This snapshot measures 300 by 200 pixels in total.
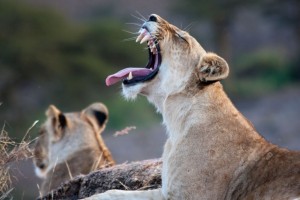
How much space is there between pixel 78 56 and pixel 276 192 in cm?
1900

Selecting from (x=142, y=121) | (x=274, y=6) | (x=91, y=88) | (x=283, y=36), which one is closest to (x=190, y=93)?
(x=91, y=88)

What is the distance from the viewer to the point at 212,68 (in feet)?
20.0

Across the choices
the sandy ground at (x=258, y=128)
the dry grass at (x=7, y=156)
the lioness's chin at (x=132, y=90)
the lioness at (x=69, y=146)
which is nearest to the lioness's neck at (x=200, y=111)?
the lioness's chin at (x=132, y=90)

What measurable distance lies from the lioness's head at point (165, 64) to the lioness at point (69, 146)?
1.55 metres

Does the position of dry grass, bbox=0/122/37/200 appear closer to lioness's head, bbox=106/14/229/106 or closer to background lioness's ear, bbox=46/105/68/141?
lioness's head, bbox=106/14/229/106

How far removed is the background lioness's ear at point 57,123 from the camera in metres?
8.54

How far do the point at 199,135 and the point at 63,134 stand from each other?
2.71 m

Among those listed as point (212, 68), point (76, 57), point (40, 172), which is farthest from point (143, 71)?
point (76, 57)

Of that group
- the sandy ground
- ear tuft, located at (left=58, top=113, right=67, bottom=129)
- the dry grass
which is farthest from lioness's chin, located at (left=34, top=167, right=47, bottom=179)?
the sandy ground

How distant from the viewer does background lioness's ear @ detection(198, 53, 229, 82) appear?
606 cm

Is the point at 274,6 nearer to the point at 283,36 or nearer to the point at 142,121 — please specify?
the point at 142,121

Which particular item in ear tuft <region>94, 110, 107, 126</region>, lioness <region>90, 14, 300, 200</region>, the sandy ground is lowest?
the sandy ground

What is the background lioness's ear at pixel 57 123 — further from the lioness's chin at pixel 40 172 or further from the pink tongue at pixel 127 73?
the pink tongue at pixel 127 73

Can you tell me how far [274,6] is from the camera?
29.6 m
